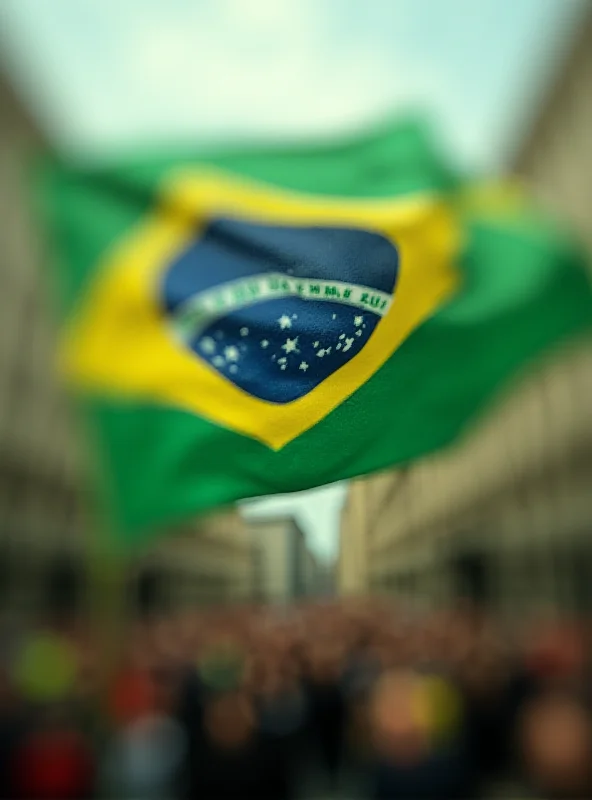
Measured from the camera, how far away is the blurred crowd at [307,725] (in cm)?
490

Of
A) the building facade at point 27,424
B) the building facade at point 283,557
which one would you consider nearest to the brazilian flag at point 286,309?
the building facade at point 283,557

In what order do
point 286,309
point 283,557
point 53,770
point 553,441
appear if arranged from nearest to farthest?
point 286,309 → point 283,557 → point 53,770 → point 553,441

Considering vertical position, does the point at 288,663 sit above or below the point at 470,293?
below

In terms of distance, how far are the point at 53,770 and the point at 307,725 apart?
1.46m

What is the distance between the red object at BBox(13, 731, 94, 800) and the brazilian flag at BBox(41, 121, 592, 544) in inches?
103

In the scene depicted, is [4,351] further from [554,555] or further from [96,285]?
[96,285]

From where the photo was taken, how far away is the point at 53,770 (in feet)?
17.5

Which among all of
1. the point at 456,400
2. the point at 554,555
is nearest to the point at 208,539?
the point at 456,400

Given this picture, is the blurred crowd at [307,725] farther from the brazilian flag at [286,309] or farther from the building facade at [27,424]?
the building facade at [27,424]

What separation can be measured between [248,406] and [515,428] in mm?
21168

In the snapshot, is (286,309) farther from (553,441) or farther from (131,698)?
(553,441)

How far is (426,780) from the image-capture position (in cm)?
498

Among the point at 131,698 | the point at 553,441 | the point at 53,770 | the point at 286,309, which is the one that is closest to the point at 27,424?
the point at 553,441

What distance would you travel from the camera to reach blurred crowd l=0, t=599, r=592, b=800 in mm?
4902
